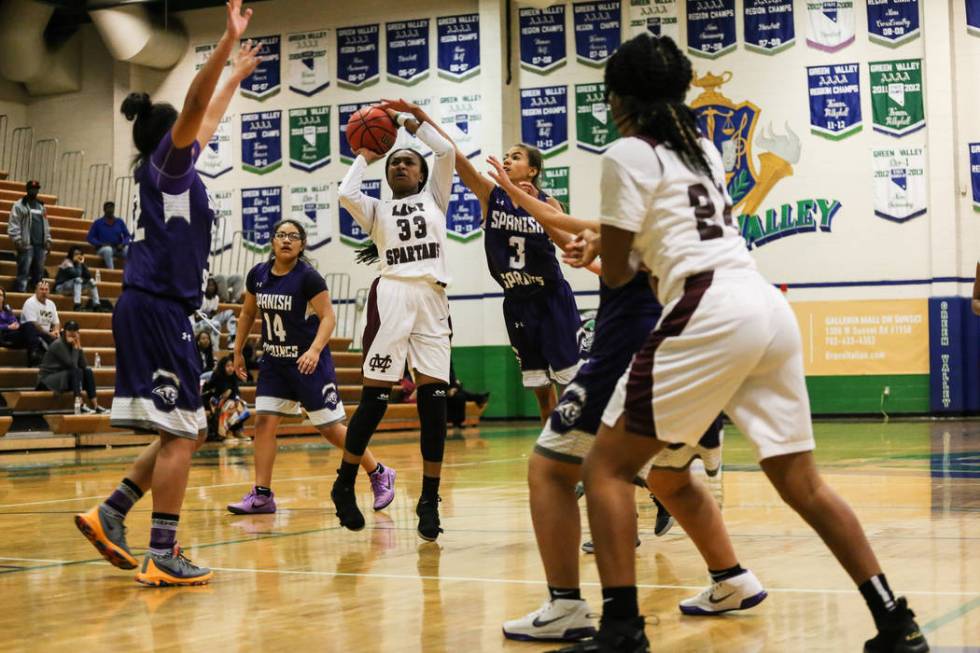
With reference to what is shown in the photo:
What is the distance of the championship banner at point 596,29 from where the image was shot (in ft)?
70.8

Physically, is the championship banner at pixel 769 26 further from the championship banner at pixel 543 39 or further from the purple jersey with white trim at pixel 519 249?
the purple jersey with white trim at pixel 519 249

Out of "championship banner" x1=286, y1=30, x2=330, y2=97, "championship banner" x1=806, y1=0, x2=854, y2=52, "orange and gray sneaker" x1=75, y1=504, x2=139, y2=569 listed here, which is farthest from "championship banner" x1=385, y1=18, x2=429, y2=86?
"orange and gray sneaker" x1=75, y1=504, x2=139, y2=569

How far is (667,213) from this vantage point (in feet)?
10.8

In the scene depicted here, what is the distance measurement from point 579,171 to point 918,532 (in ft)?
53.9

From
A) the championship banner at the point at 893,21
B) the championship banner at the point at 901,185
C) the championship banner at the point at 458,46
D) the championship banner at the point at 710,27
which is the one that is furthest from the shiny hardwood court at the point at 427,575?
the championship banner at the point at 458,46

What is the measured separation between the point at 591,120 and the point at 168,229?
17.3 m

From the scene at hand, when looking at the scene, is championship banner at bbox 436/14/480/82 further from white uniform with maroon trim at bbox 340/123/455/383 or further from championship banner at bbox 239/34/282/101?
white uniform with maroon trim at bbox 340/123/455/383

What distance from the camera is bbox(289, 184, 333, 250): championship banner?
2305 centimetres

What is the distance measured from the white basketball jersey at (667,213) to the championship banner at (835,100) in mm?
18022

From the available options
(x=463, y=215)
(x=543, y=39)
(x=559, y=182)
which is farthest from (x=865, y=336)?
(x=543, y=39)

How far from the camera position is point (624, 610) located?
3186 mm

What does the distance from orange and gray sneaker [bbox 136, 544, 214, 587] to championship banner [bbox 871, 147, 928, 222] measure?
1726cm

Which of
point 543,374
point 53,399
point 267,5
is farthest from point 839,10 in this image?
point 543,374

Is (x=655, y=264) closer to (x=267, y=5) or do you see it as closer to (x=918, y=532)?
(x=918, y=532)
